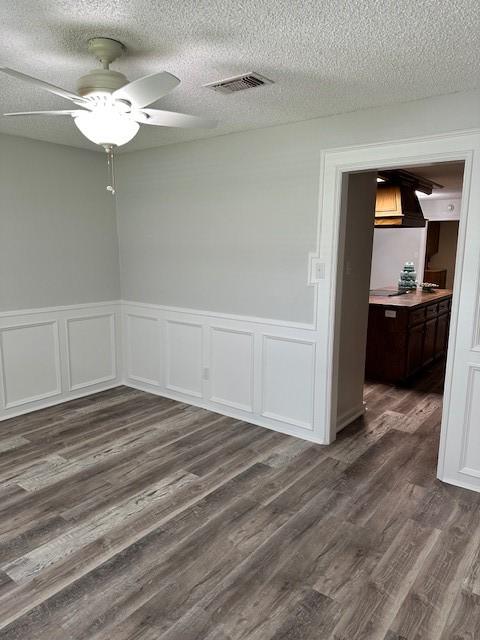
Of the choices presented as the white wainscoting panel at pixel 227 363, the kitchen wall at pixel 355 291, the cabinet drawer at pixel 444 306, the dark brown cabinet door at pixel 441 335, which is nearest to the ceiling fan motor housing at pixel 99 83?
the kitchen wall at pixel 355 291

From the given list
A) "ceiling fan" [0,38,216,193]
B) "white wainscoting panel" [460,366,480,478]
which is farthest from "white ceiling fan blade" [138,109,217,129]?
"white wainscoting panel" [460,366,480,478]

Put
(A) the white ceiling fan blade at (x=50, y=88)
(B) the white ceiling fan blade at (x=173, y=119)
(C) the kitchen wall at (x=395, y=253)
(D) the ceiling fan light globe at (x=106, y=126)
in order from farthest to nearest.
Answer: (C) the kitchen wall at (x=395, y=253), (B) the white ceiling fan blade at (x=173, y=119), (D) the ceiling fan light globe at (x=106, y=126), (A) the white ceiling fan blade at (x=50, y=88)

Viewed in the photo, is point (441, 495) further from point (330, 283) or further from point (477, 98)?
point (477, 98)

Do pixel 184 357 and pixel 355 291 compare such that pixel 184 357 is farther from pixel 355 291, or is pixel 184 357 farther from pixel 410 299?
pixel 410 299

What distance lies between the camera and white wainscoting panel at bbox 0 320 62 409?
3.88 m

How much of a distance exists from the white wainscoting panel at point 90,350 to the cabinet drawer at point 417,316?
10.4 feet

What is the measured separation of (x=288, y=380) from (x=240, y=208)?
146 cm

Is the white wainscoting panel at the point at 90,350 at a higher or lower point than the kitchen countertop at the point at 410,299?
lower

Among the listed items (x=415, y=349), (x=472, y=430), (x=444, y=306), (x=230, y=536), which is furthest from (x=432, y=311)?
(x=230, y=536)

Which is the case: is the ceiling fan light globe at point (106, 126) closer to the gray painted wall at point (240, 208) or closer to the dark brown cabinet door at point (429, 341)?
the gray painted wall at point (240, 208)

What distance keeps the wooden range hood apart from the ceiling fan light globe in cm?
356

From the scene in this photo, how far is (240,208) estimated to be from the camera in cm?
366

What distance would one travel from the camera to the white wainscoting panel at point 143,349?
178 inches

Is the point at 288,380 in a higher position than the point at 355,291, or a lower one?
lower
